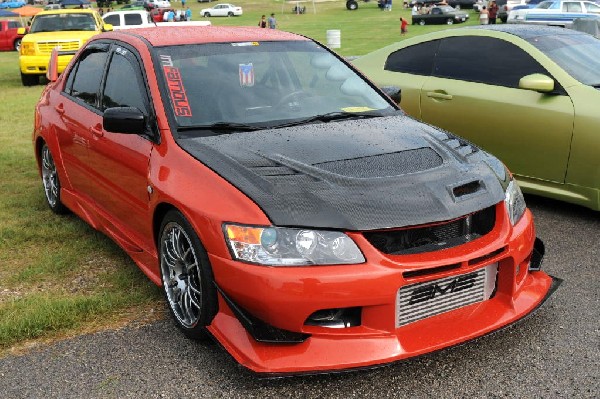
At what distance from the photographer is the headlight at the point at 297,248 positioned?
2.85 metres

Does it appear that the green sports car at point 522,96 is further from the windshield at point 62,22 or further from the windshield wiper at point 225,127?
the windshield at point 62,22

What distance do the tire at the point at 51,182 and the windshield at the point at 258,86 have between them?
6.79 feet

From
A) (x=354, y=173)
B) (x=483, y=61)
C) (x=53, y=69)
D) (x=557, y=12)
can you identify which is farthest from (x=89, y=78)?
(x=557, y=12)

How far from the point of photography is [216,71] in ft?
13.2

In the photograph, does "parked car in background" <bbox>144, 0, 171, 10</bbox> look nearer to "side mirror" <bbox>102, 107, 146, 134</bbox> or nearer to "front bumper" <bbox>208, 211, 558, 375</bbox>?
"side mirror" <bbox>102, 107, 146, 134</bbox>

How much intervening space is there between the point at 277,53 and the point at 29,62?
43.4 ft

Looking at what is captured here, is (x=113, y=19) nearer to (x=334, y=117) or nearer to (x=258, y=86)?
(x=258, y=86)

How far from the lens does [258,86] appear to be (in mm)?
4090

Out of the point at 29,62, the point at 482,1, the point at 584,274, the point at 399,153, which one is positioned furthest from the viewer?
the point at 482,1

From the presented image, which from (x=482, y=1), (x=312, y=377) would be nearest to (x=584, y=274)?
(x=312, y=377)

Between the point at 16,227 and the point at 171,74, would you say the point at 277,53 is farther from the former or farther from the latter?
the point at 16,227

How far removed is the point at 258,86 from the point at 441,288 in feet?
5.77

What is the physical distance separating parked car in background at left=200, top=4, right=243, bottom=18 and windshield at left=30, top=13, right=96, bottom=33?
4960 cm

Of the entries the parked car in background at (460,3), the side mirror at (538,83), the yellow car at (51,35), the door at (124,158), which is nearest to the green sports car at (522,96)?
the side mirror at (538,83)
